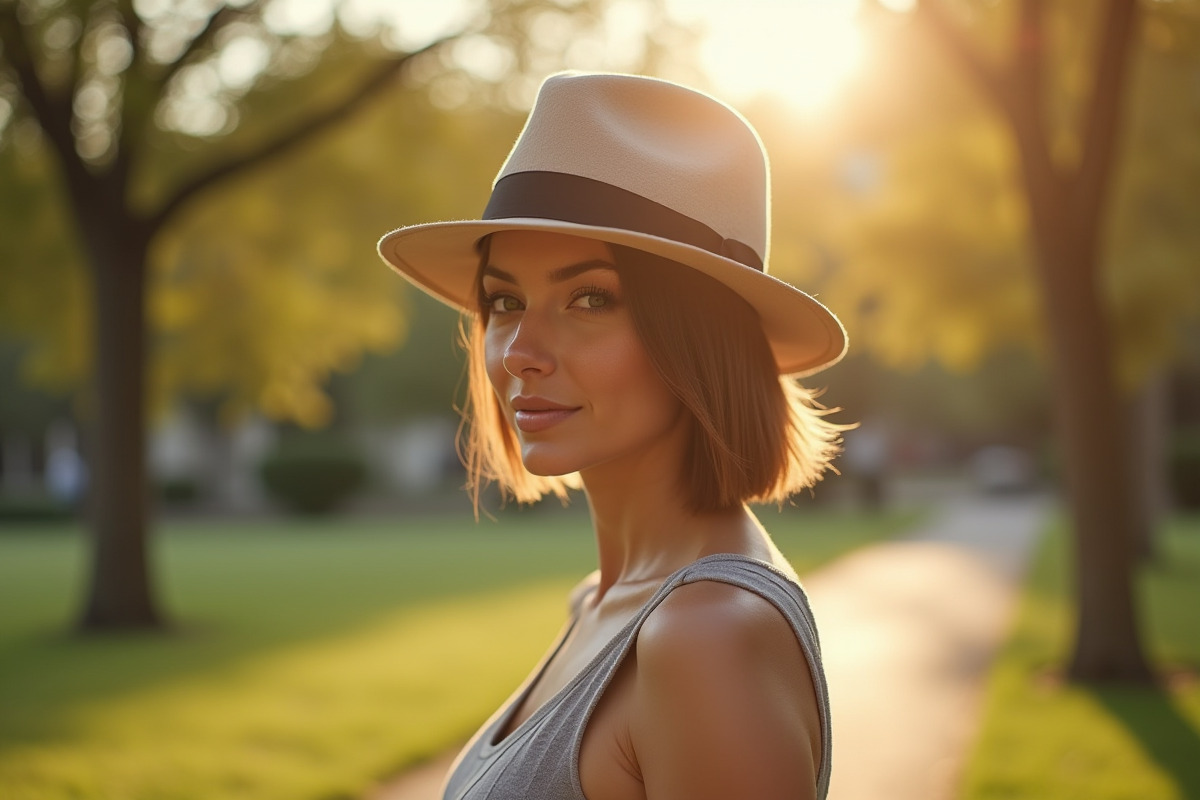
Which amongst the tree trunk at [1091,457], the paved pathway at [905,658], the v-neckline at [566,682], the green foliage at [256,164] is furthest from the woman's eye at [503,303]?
the green foliage at [256,164]

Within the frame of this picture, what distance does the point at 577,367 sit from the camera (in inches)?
69.9

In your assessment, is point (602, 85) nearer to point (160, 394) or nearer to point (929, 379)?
point (160, 394)

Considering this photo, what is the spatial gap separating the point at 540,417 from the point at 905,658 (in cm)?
843

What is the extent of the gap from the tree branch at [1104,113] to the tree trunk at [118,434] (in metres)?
8.40

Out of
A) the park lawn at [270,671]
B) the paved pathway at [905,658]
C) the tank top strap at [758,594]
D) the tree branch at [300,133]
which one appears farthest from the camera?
the tree branch at [300,133]

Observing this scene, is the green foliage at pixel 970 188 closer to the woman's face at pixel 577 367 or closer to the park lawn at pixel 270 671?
the park lawn at pixel 270 671

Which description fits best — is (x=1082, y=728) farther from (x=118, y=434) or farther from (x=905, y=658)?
(x=118, y=434)

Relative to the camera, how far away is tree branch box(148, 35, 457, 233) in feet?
36.7

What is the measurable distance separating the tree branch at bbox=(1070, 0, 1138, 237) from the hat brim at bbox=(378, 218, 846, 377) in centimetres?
687

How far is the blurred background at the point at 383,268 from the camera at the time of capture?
818cm

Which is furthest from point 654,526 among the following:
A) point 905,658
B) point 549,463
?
point 905,658

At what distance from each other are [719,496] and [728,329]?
9.9 inches

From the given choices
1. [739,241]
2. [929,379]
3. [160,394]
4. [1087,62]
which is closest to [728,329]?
[739,241]

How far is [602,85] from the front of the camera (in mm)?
1863
